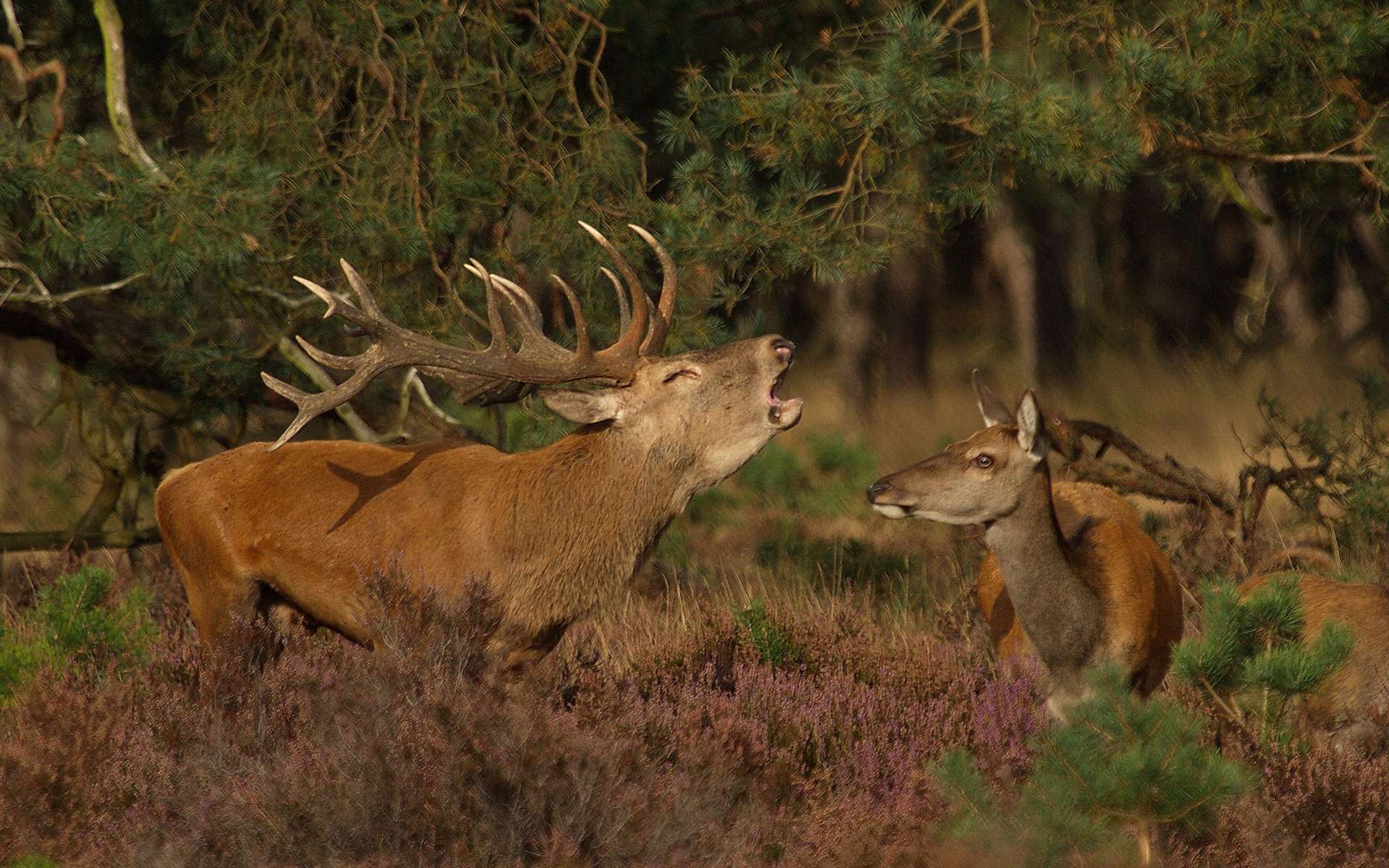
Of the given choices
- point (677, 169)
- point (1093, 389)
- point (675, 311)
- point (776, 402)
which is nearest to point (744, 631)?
point (776, 402)

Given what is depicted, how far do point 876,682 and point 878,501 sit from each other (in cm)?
66

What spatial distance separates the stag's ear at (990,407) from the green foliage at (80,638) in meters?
3.39

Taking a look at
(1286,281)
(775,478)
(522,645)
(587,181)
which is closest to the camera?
(522,645)

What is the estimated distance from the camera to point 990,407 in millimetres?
6770

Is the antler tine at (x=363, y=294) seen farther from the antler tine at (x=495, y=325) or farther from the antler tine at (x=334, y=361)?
the antler tine at (x=495, y=325)

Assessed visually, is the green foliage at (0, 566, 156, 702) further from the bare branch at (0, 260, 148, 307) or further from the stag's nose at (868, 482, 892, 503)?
the stag's nose at (868, 482, 892, 503)

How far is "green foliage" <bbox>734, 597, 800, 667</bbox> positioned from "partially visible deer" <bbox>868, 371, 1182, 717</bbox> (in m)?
0.65

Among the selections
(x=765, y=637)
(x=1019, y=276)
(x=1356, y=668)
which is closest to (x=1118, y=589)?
(x=1356, y=668)

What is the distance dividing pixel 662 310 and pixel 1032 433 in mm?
1435

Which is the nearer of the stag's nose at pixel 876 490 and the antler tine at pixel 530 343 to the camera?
the antler tine at pixel 530 343

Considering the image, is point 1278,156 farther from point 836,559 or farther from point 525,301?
point 525,301

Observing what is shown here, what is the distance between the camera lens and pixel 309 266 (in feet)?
25.4

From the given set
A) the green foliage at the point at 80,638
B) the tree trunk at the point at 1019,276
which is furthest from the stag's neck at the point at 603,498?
the tree trunk at the point at 1019,276

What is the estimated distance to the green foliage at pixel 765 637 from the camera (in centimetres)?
639
